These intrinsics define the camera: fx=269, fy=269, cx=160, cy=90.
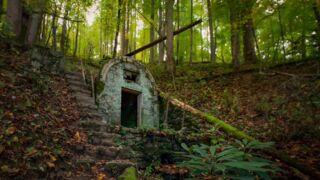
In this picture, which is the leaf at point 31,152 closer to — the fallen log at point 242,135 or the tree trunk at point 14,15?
the fallen log at point 242,135

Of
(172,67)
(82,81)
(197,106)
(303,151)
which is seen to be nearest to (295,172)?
(303,151)

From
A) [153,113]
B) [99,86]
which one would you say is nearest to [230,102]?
[153,113]

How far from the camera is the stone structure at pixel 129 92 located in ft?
30.8

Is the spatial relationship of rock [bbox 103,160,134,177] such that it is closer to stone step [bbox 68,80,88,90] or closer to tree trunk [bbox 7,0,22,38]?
stone step [bbox 68,80,88,90]

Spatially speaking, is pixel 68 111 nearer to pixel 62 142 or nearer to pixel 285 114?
pixel 62 142

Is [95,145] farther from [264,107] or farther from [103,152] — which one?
[264,107]

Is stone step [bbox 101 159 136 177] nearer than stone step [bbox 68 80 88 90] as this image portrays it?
Yes

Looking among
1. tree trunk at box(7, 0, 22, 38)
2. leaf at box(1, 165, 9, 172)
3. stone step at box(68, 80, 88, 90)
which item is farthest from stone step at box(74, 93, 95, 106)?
leaf at box(1, 165, 9, 172)

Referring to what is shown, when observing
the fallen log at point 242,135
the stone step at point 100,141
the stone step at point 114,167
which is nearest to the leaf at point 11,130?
the stone step at point 114,167

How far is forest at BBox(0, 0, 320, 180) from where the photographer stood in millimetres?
4312

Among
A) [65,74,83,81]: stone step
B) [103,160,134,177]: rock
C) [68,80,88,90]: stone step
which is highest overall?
[65,74,83,81]: stone step

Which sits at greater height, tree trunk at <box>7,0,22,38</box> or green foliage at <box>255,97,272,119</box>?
tree trunk at <box>7,0,22,38</box>

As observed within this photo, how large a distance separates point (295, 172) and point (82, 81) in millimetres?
6825

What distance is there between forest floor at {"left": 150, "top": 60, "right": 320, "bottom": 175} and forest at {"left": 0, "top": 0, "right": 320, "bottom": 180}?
37mm
